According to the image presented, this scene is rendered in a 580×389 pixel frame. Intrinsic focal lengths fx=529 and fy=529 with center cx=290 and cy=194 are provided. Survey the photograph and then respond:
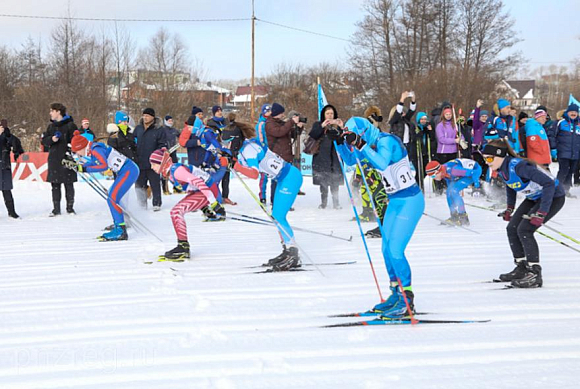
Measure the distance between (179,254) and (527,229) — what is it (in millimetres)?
4000

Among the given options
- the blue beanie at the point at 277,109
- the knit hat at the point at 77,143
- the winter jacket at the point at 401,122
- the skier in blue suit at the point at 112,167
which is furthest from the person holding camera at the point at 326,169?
the knit hat at the point at 77,143

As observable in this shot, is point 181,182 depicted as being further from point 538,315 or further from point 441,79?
point 441,79

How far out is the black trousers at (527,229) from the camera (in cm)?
511

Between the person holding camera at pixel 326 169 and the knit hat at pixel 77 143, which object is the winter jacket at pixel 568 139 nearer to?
the person holding camera at pixel 326 169

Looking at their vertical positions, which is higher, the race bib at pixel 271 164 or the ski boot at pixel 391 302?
the race bib at pixel 271 164

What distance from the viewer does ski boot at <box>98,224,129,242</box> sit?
802 cm

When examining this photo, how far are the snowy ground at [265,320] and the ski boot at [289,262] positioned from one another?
9.6 inches

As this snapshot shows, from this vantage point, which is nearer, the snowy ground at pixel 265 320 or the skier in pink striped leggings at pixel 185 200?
the snowy ground at pixel 265 320

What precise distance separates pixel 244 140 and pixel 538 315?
3590 millimetres

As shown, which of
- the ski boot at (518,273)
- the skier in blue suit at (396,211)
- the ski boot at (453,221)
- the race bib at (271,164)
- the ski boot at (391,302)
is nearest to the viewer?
the skier in blue suit at (396,211)

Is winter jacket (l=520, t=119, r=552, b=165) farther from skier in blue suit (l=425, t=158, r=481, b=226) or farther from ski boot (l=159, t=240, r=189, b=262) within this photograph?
ski boot (l=159, t=240, r=189, b=262)

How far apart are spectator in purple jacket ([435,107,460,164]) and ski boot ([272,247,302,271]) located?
610 centimetres

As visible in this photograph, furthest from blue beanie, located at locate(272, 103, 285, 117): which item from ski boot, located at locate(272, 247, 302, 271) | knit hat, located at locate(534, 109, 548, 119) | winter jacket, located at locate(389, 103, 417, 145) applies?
knit hat, located at locate(534, 109, 548, 119)

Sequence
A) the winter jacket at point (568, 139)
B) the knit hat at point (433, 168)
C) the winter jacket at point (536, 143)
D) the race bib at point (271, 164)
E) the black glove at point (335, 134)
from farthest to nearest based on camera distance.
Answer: the winter jacket at point (568, 139) → the winter jacket at point (536, 143) → the knit hat at point (433, 168) → the race bib at point (271, 164) → the black glove at point (335, 134)
